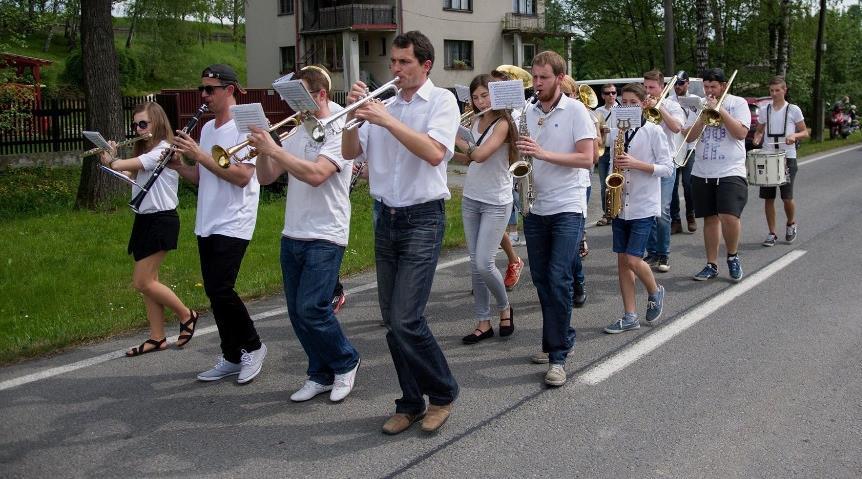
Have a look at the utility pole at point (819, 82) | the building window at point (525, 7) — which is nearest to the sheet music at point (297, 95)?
the utility pole at point (819, 82)

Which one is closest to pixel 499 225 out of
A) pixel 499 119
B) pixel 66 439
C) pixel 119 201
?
pixel 499 119

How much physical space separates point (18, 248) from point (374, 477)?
7.43m

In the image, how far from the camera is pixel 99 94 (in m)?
13.6

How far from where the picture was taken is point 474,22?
140ft

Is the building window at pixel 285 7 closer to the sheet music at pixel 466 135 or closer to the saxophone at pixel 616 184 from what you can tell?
the saxophone at pixel 616 184

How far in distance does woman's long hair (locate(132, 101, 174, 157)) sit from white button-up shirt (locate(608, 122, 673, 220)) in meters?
3.26

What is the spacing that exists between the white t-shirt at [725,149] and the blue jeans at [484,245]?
9.47 feet

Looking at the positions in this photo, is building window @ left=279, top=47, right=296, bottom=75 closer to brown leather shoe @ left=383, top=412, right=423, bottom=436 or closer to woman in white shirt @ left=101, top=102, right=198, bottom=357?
woman in white shirt @ left=101, top=102, right=198, bottom=357

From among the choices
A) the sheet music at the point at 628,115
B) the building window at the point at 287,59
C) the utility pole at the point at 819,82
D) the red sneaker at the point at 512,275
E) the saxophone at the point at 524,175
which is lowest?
the red sneaker at the point at 512,275

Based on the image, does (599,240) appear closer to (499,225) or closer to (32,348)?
(499,225)

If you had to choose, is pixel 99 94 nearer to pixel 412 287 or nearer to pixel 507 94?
pixel 507 94

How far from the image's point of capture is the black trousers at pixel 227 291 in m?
5.22

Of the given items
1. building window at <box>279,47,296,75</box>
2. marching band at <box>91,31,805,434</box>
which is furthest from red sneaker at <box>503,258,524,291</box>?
building window at <box>279,47,296,75</box>

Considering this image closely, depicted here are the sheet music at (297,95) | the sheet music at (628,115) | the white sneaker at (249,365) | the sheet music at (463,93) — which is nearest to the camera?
the sheet music at (297,95)
